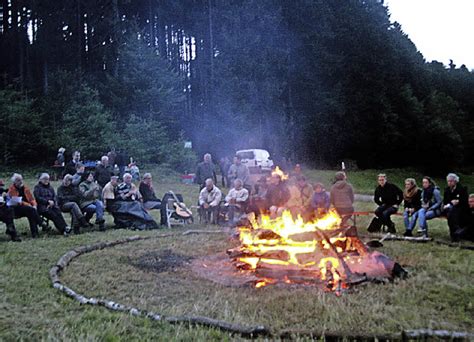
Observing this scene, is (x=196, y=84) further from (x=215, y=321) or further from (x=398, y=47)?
(x=215, y=321)

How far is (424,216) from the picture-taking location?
966 centimetres

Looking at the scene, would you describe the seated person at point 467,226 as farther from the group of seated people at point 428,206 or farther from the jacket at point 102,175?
the jacket at point 102,175

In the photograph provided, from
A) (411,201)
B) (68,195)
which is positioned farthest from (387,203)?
(68,195)

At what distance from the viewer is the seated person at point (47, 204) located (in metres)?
9.77

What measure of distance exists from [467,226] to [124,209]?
7.42m

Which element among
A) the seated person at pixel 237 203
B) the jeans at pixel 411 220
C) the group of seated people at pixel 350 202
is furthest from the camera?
the seated person at pixel 237 203

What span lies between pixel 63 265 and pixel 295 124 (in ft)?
85.5

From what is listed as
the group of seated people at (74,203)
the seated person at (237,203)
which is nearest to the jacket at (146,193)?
the group of seated people at (74,203)

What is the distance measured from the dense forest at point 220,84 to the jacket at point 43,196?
Result: 13877mm

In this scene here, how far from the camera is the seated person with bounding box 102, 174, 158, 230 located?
35.7 ft

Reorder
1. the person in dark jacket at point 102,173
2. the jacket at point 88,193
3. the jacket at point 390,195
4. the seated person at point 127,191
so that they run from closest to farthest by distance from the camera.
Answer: the jacket at point 390,195 → the jacket at point 88,193 → the seated person at point 127,191 → the person in dark jacket at point 102,173

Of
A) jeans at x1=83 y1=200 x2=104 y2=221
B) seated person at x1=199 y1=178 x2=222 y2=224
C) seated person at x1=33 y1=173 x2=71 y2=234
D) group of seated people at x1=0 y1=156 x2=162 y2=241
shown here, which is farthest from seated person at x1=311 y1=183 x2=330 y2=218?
seated person at x1=33 y1=173 x2=71 y2=234

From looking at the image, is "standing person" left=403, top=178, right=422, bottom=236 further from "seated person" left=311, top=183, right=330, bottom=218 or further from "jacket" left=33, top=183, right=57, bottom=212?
"jacket" left=33, top=183, right=57, bottom=212

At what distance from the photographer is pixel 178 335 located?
4262 millimetres
